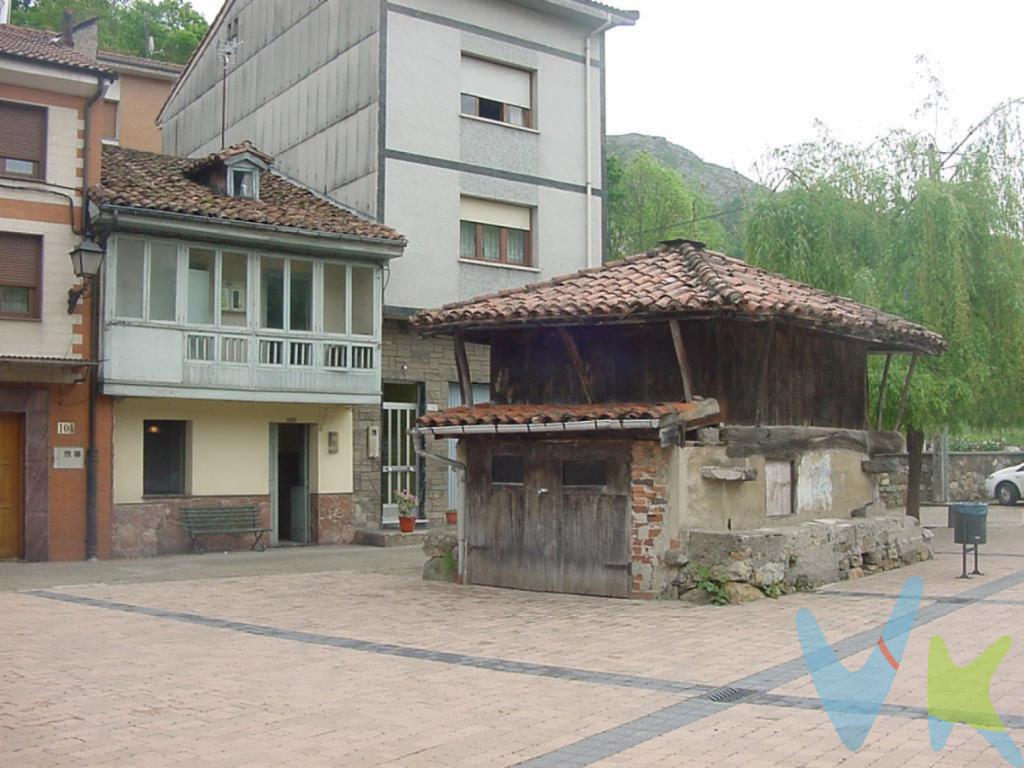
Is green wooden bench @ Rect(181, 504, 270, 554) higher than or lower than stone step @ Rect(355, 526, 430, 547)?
higher

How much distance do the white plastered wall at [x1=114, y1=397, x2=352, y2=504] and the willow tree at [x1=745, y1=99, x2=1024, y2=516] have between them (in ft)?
28.6

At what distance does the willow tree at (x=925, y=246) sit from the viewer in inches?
767

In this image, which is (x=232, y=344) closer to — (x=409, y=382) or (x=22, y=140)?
(x=409, y=382)

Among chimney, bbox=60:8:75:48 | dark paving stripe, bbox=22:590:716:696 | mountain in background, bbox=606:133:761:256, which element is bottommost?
dark paving stripe, bbox=22:590:716:696

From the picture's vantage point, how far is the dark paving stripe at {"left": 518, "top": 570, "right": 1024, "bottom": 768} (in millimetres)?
6330

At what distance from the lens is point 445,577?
1493 centimetres

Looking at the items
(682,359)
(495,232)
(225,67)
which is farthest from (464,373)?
(225,67)

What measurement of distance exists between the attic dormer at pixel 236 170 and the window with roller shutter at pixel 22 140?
3.16 m

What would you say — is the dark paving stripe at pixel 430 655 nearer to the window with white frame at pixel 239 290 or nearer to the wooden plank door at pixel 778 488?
the wooden plank door at pixel 778 488

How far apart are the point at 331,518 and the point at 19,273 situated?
6.88m

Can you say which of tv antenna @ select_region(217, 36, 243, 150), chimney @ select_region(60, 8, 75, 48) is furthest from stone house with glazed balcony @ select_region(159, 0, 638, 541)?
chimney @ select_region(60, 8, 75, 48)

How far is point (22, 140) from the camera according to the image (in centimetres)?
1772

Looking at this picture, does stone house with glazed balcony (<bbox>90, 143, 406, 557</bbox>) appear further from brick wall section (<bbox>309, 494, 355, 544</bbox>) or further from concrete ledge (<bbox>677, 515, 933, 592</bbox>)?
concrete ledge (<bbox>677, 515, 933, 592</bbox>)

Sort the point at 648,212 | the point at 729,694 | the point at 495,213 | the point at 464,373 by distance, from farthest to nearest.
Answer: the point at 648,212
the point at 495,213
the point at 464,373
the point at 729,694
